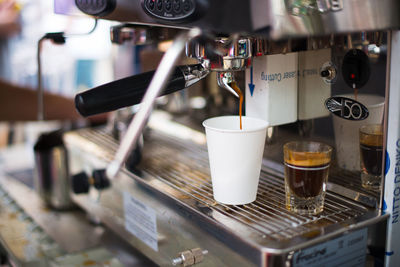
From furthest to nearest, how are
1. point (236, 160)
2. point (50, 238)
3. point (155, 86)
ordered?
point (50, 238) < point (236, 160) < point (155, 86)

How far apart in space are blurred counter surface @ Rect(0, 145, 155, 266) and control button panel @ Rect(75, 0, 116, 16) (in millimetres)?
381

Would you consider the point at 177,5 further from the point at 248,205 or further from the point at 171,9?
the point at 248,205

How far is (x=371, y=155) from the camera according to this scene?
1.87 feet

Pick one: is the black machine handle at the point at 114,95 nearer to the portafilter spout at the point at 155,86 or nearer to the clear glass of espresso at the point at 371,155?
the portafilter spout at the point at 155,86

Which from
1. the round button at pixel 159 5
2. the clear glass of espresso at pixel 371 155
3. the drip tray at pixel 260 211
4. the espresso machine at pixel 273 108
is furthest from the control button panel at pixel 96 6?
the clear glass of espresso at pixel 371 155

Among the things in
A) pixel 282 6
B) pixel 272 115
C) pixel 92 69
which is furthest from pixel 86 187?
pixel 92 69

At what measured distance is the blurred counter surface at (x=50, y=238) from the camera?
0.77 meters

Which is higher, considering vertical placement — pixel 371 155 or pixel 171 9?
pixel 171 9

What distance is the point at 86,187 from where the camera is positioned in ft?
2.76

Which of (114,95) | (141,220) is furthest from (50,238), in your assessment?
(114,95)

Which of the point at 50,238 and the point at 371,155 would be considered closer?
the point at 371,155

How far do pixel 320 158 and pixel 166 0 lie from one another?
9.7 inches

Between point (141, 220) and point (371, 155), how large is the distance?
0.34 meters

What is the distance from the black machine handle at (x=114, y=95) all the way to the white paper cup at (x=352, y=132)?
0.22 meters
